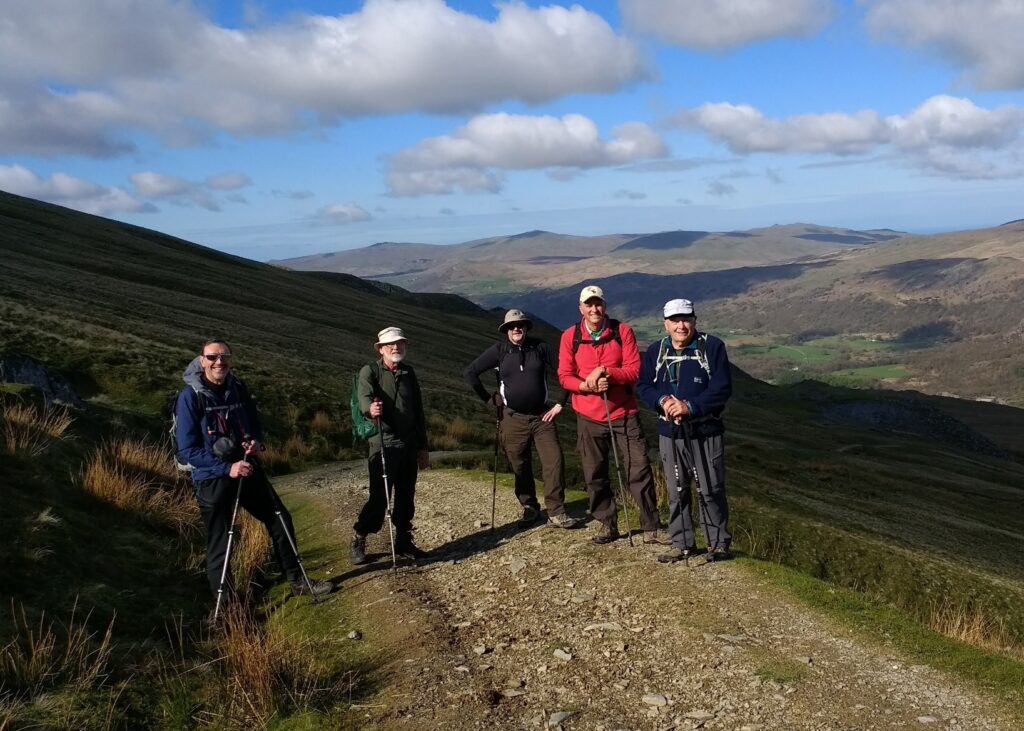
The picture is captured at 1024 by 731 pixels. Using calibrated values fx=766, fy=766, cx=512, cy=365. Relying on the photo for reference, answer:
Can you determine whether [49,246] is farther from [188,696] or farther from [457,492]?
[188,696]

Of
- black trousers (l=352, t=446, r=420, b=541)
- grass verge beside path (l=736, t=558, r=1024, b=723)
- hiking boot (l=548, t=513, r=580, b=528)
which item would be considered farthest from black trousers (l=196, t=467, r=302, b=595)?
grass verge beside path (l=736, t=558, r=1024, b=723)

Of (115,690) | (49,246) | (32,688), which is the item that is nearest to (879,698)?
(115,690)

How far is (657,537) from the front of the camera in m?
11.3

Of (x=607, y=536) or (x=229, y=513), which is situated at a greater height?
(x=229, y=513)

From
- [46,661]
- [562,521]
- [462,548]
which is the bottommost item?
[462,548]

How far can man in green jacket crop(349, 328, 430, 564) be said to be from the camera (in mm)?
10930

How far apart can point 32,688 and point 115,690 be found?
0.68 m

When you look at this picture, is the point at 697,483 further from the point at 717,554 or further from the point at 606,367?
the point at 606,367

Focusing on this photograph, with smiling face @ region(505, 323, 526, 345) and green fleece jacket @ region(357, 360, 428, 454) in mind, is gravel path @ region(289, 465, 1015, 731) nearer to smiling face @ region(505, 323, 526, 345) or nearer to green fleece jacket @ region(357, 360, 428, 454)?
green fleece jacket @ region(357, 360, 428, 454)

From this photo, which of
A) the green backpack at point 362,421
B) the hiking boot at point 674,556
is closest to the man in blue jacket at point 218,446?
the green backpack at point 362,421

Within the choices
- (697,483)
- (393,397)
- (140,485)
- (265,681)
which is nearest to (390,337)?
(393,397)

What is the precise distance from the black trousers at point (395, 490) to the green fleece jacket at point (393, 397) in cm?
16

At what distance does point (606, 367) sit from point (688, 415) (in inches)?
64.6

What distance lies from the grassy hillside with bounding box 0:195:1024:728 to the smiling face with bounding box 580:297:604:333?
5.29 m
